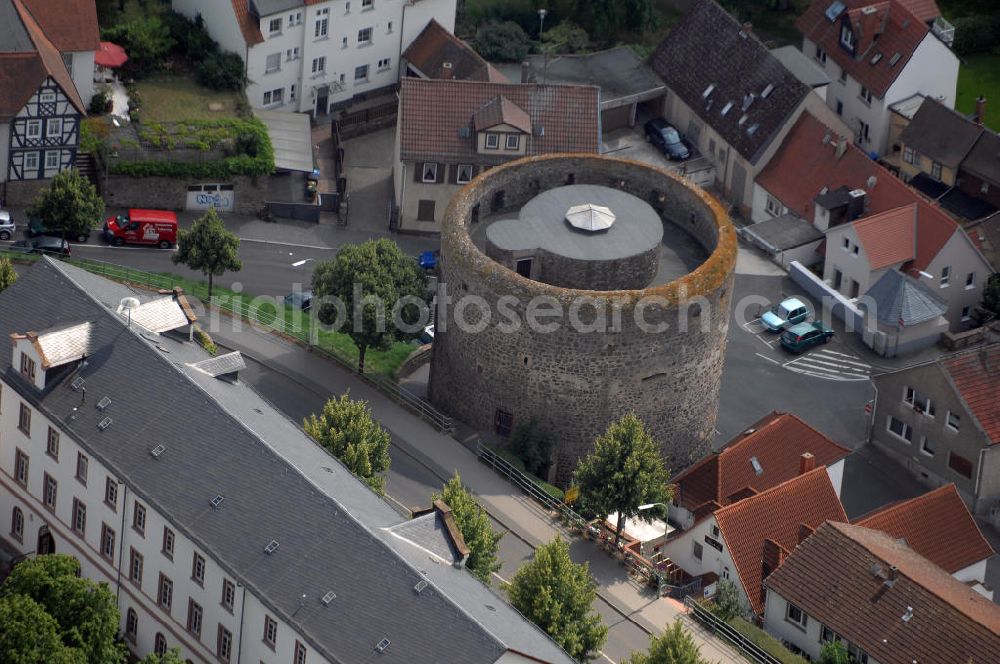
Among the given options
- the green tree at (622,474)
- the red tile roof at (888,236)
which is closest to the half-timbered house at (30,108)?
the green tree at (622,474)

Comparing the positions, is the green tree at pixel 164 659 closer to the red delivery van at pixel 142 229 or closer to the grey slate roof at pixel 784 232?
the red delivery van at pixel 142 229

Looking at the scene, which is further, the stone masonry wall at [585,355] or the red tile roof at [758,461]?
the red tile roof at [758,461]

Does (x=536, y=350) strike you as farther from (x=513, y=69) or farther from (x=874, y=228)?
(x=513, y=69)

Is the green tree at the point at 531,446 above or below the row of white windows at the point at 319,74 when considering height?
below

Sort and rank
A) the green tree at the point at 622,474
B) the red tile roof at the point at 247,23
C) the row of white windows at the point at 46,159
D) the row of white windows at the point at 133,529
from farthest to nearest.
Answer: the red tile roof at the point at 247,23, the row of white windows at the point at 46,159, the green tree at the point at 622,474, the row of white windows at the point at 133,529

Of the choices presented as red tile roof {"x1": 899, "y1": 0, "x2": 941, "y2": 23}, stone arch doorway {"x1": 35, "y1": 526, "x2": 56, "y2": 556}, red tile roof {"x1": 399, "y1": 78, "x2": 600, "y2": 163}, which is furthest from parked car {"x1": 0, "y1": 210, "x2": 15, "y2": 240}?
red tile roof {"x1": 899, "y1": 0, "x2": 941, "y2": 23}

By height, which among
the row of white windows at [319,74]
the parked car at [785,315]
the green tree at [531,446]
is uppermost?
the row of white windows at [319,74]

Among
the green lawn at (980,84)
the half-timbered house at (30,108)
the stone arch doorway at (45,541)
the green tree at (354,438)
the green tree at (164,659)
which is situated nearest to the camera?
the green tree at (164,659)

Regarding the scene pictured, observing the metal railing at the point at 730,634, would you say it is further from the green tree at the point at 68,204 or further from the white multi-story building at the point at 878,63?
the white multi-story building at the point at 878,63
